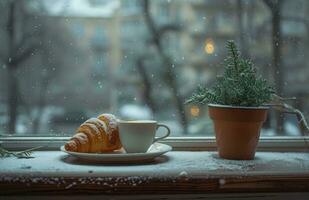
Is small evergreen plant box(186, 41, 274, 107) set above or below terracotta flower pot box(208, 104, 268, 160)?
above

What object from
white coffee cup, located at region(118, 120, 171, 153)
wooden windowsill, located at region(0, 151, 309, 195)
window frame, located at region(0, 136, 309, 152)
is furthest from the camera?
window frame, located at region(0, 136, 309, 152)

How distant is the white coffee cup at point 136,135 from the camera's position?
106 centimetres

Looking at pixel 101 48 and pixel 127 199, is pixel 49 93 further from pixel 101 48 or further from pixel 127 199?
pixel 127 199

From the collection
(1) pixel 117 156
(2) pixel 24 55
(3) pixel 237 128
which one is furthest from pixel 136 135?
(2) pixel 24 55

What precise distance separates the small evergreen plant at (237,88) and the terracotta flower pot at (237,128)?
3cm

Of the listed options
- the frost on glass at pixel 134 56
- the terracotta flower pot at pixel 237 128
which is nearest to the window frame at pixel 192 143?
the frost on glass at pixel 134 56

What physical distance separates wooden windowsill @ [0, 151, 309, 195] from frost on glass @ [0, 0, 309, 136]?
28 centimetres

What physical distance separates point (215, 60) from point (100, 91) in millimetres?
325

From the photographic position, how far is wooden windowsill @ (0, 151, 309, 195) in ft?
3.09

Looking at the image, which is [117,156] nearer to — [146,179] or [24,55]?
[146,179]

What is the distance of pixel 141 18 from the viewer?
130cm

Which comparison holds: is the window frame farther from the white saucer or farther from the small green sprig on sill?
the white saucer

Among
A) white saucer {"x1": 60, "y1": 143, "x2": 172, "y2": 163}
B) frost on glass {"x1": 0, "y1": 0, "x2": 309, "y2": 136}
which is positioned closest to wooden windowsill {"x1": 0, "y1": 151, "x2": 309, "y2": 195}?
white saucer {"x1": 60, "y1": 143, "x2": 172, "y2": 163}

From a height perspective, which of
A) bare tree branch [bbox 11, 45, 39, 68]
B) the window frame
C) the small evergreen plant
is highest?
bare tree branch [bbox 11, 45, 39, 68]
